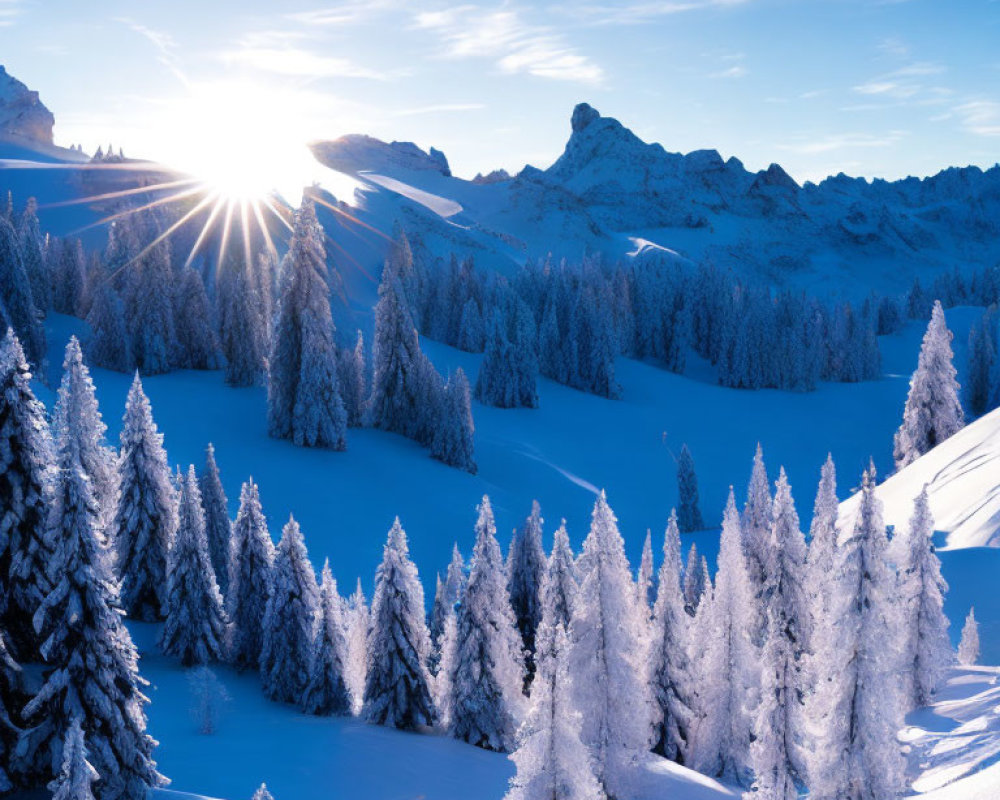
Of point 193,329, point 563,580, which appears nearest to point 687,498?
point 563,580

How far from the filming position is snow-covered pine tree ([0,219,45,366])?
167 feet

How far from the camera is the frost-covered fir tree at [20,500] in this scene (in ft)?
45.4

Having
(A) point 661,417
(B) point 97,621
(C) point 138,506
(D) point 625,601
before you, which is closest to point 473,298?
(A) point 661,417

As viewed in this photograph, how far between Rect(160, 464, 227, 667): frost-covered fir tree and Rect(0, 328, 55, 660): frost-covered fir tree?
38.3ft

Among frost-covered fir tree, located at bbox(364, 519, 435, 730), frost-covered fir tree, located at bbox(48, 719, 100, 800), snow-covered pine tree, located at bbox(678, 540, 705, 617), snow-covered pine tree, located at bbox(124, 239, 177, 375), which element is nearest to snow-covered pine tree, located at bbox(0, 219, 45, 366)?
snow-covered pine tree, located at bbox(124, 239, 177, 375)

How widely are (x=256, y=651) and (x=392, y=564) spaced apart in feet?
23.7

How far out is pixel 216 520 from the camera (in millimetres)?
31453

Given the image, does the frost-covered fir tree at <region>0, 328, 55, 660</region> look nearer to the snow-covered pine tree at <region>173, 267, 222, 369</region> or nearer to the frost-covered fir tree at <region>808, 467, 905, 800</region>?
the frost-covered fir tree at <region>808, 467, 905, 800</region>

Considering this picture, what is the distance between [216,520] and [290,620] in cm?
775

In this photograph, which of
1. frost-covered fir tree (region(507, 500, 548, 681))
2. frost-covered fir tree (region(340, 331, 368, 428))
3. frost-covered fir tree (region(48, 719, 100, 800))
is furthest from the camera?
frost-covered fir tree (region(340, 331, 368, 428))

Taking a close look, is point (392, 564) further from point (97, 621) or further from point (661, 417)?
point (661, 417)

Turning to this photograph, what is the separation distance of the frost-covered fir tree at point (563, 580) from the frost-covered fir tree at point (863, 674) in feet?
32.9

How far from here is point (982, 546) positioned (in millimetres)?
29516

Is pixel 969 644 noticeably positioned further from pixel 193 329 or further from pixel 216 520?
pixel 193 329
